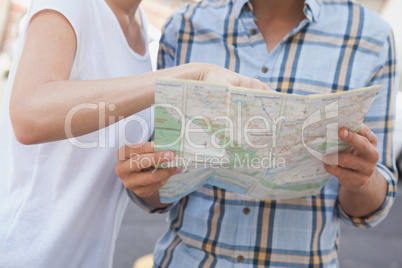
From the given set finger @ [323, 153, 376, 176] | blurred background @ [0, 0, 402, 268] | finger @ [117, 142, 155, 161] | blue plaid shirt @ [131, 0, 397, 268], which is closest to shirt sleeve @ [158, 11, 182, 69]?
blue plaid shirt @ [131, 0, 397, 268]

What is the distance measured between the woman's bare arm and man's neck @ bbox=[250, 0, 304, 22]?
58cm

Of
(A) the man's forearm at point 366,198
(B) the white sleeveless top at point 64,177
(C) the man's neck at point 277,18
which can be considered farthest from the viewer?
(C) the man's neck at point 277,18

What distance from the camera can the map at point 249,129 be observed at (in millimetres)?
894

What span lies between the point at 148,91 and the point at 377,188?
0.84 m

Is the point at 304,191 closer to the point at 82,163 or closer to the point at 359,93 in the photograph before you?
the point at 359,93

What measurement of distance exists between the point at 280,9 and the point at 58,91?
0.88 m

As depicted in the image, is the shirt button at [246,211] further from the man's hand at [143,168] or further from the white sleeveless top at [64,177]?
the white sleeveless top at [64,177]

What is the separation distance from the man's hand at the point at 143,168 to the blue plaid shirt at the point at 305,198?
0.28 m

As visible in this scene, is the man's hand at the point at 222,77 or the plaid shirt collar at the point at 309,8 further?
the plaid shirt collar at the point at 309,8

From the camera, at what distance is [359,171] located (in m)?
1.12

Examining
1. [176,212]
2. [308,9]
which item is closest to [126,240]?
[176,212]

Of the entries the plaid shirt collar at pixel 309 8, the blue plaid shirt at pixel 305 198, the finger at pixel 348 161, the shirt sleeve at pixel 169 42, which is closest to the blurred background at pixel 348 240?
the shirt sleeve at pixel 169 42

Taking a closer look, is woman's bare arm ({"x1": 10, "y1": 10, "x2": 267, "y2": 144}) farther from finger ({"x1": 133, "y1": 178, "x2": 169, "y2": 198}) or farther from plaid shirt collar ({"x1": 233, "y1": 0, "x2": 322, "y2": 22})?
plaid shirt collar ({"x1": 233, "y1": 0, "x2": 322, "y2": 22})

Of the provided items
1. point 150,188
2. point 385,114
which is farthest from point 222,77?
point 385,114
